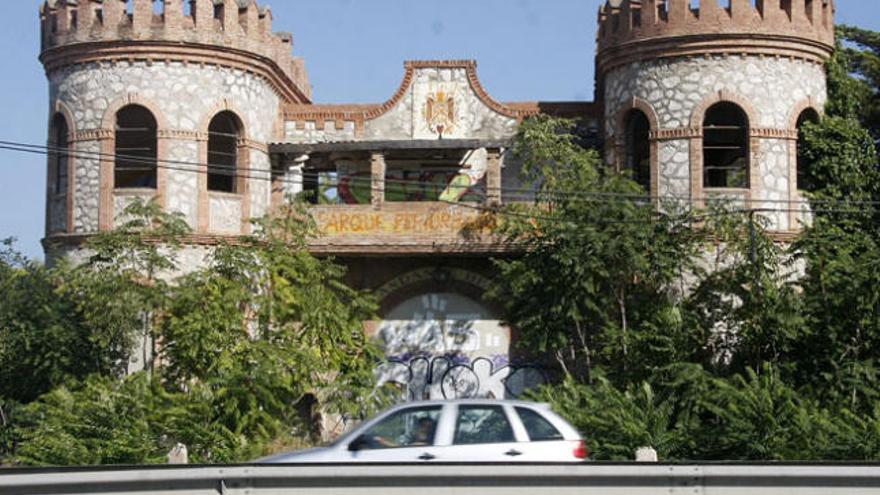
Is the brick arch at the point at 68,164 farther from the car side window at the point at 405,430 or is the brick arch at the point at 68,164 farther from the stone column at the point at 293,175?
the car side window at the point at 405,430

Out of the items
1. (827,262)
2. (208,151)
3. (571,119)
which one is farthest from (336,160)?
(827,262)

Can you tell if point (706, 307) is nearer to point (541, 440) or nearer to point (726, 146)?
point (726, 146)

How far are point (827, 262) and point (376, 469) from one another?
1620 cm

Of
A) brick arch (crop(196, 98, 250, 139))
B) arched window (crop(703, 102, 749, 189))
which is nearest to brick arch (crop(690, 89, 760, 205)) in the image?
arched window (crop(703, 102, 749, 189))

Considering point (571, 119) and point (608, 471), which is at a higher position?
point (571, 119)

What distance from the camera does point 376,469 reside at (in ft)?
46.5

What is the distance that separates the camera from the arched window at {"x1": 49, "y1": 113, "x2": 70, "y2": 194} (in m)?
32.1

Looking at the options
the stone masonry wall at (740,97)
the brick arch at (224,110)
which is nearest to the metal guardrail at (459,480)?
the stone masonry wall at (740,97)

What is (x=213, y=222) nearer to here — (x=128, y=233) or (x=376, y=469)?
(x=128, y=233)

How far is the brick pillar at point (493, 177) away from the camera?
31.9 m

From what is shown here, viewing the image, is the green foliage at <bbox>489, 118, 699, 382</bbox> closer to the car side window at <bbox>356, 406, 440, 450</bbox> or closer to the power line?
the power line

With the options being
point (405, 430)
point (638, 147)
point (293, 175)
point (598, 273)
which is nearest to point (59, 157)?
point (293, 175)

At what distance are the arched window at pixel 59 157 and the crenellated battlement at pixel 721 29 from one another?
12561mm

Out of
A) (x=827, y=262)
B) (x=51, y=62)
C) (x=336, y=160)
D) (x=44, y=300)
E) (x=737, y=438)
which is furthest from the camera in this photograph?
(x=336, y=160)
